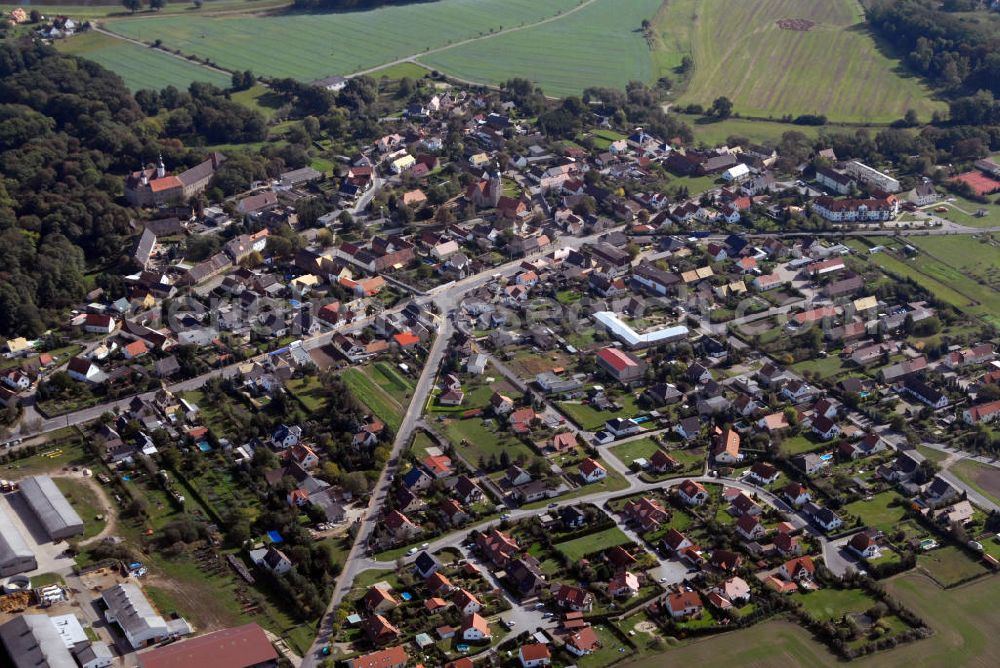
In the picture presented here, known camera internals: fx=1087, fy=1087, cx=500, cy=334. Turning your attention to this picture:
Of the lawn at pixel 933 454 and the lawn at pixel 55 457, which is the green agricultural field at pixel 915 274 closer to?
the lawn at pixel 933 454

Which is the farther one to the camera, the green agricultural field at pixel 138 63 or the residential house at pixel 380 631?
the green agricultural field at pixel 138 63

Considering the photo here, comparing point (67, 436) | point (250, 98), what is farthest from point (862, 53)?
point (67, 436)

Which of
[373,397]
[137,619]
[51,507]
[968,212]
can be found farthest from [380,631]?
[968,212]

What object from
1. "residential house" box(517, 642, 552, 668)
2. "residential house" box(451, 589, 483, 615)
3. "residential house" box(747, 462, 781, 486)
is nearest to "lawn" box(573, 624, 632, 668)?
"residential house" box(517, 642, 552, 668)

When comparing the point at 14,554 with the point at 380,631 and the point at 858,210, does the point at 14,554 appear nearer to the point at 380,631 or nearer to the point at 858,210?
the point at 380,631

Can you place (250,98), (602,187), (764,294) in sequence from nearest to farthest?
(764,294), (602,187), (250,98)

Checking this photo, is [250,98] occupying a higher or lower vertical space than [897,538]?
higher

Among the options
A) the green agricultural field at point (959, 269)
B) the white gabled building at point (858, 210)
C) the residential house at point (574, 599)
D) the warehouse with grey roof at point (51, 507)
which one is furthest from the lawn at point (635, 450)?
the white gabled building at point (858, 210)

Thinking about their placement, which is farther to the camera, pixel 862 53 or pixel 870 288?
pixel 862 53

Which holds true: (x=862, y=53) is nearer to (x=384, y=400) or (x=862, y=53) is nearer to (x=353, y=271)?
(x=353, y=271)
